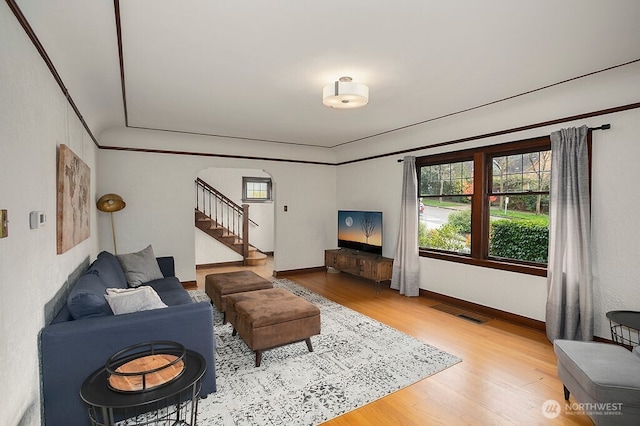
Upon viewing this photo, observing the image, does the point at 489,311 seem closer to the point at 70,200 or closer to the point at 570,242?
the point at 570,242

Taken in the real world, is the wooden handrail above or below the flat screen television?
above

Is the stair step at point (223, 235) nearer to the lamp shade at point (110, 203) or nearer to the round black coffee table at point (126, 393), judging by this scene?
the lamp shade at point (110, 203)

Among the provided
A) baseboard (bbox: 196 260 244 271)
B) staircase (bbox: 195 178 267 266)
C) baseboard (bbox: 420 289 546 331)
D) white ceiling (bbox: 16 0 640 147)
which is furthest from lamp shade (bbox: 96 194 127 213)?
baseboard (bbox: 420 289 546 331)

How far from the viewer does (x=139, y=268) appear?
422 cm

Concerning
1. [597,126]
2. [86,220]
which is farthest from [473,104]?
[86,220]

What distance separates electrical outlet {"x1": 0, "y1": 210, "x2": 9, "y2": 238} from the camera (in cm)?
139

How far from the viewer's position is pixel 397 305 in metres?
4.78

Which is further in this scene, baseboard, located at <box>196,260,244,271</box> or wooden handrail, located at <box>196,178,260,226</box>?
wooden handrail, located at <box>196,178,260,226</box>

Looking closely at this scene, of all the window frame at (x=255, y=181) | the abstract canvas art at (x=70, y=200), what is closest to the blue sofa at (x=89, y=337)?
the abstract canvas art at (x=70, y=200)

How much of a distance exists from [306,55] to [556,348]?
298 centimetres

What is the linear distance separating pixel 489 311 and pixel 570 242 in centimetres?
138

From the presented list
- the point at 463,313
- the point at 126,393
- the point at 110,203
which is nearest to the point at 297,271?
the point at 463,313

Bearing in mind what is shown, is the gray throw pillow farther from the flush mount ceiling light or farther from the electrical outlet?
the flush mount ceiling light

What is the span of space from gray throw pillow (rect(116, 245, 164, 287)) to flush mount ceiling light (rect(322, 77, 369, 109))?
10.3ft
